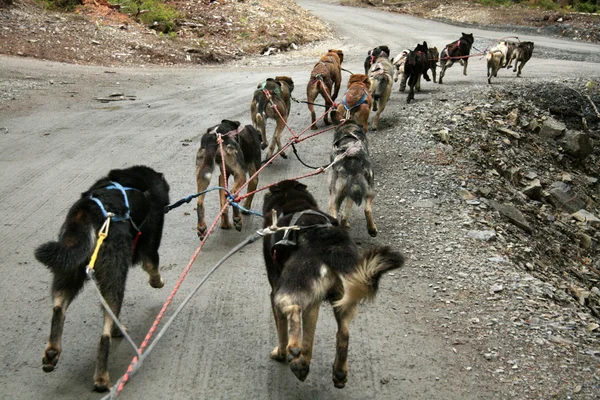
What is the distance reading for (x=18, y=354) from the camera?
195 inches

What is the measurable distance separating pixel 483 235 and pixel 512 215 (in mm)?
1423

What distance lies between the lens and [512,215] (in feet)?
28.5

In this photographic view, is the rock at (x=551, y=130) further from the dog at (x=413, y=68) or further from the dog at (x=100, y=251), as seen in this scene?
the dog at (x=100, y=251)

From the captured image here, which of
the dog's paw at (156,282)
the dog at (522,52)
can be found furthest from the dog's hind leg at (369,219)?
the dog at (522,52)

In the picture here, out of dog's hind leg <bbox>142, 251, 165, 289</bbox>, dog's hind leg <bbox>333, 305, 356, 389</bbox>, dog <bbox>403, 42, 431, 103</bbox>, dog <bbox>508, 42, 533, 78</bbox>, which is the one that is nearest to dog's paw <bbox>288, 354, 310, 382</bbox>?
dog's hind leg <bbox>333, 305, 356, 389</bbox>

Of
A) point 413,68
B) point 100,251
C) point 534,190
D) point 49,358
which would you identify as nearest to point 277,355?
point 100,251

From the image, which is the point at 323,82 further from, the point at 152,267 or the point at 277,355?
the point at 277,355

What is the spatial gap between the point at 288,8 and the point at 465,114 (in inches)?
724

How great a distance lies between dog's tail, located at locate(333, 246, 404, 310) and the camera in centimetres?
379

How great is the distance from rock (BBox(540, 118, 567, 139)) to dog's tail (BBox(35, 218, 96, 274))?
1152cm

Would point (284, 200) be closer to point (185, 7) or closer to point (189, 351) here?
point (189, 351)

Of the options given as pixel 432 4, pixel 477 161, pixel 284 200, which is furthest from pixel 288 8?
pixel 284 200

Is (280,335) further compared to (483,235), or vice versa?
(483,235)

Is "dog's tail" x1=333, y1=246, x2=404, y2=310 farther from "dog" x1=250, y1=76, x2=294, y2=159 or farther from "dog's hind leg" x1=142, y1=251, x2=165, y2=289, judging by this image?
"dog" x1=250, y1=76, x2=294, y2=159
